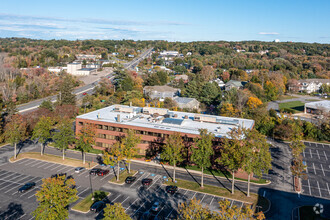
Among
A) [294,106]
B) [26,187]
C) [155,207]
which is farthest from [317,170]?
[294,106]

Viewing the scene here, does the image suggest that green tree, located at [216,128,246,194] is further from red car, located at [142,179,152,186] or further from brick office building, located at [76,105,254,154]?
red car, located at [142,179,152,186]

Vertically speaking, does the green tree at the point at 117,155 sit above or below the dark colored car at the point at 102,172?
above

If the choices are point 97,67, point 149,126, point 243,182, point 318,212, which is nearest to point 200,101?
point 149,126

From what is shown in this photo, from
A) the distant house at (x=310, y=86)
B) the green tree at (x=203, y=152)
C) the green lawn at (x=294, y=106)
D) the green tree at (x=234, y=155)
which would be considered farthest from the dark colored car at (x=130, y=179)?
the distant house at (x=310, y=86)

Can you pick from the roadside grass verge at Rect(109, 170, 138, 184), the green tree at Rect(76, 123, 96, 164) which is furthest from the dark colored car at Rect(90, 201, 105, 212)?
the green tree at Rect(76, 123, 96, 164)

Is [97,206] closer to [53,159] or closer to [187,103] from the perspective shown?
[53,159]

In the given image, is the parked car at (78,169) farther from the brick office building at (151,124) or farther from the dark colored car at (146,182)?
the dark colored car at (146,182)

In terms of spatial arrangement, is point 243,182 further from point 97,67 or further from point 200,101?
point 97,67

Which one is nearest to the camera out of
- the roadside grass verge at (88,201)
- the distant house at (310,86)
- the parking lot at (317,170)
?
the roadside grass verge at (88,201)
